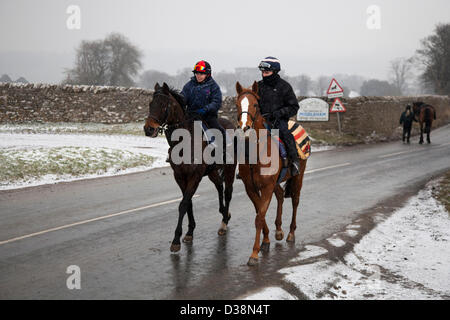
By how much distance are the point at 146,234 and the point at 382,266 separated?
4044 mm

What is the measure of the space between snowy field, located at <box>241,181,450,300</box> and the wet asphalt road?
373 mm

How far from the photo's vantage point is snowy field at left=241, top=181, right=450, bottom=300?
5656mm

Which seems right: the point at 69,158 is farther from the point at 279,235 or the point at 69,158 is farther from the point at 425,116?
the point at 425,116

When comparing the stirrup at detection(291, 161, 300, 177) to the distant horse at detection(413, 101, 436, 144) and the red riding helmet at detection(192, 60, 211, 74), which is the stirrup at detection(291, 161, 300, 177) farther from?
the distant horse at detection(413, 101, 436, 144)

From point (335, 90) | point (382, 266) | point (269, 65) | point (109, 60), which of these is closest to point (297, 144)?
point (269, 65)

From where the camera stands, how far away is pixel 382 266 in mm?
6648

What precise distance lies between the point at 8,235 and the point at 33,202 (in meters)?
2.84

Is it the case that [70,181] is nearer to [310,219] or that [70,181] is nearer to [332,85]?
[310,219]

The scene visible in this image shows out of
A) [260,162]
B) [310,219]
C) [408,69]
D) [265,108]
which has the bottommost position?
[310,219]

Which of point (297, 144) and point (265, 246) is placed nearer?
point (265, 246)

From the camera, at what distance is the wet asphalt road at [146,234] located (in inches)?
227

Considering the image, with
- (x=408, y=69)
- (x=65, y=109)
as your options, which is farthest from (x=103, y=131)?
(x=408, y=69)

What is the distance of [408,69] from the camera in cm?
14688

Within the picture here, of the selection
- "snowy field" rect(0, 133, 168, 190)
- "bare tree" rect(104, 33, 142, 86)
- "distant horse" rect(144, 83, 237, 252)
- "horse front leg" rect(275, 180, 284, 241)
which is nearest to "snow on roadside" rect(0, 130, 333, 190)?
"snowy field" rect(0, 133, 168, 190)
